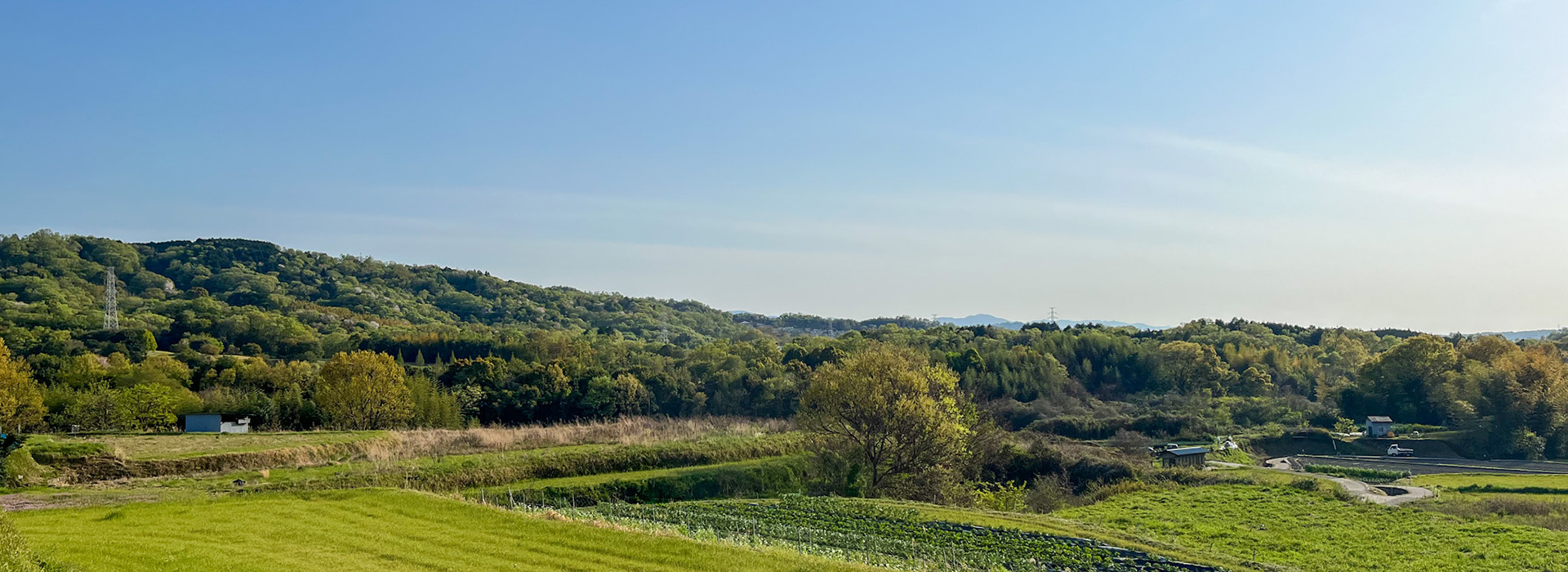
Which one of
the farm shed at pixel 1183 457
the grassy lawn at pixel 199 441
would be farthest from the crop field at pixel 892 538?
the farm shed at pixel 1183 457

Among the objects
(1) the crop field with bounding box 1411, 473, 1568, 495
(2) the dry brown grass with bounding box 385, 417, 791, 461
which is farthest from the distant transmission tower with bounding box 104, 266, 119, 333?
(1) the crop field with bounding box 1411, 473, 1568, 495

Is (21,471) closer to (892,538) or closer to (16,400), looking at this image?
(16,400)

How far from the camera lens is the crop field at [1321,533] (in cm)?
2528

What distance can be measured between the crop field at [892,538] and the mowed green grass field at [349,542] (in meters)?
3.09

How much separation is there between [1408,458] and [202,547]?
6812 cm

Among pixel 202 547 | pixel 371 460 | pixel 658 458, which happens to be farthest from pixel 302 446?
pixel 202 547

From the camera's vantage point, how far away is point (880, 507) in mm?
30375

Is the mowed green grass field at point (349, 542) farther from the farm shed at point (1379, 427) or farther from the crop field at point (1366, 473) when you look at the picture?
the farm shed at point (1379, 427)

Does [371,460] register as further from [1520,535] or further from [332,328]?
[332,328]

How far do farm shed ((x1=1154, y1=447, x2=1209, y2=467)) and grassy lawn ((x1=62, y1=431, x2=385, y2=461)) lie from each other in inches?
1802

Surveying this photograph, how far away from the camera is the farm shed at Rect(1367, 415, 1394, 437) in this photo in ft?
221

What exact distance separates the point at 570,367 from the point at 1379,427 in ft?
208

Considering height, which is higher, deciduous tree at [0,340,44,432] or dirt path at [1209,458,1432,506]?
deciduous tree at [0,340,44,432]

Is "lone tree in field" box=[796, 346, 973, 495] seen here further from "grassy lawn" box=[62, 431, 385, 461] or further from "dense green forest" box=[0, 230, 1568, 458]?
"grassy lawn" box=[62, 431, 385, 461]
